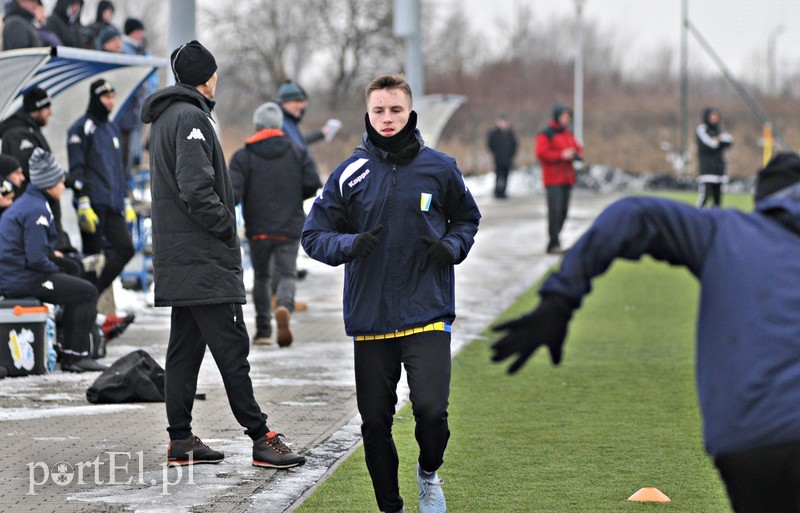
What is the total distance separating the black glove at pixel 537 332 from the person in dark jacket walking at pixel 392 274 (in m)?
1.74

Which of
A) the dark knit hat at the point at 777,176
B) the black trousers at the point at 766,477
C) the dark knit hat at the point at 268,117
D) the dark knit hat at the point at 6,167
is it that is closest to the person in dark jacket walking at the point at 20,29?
the dark knit hat at the point at 268,117

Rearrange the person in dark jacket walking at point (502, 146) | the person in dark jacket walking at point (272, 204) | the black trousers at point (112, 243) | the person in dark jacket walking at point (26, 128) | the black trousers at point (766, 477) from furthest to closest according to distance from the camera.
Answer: the person in dark jacket walking at point (502, 146) < the black trousers at point (112, 243) < the person in dark jacket walking at point (272, 204) < the person in dark jacket walking at point (26, 128) < the black trousers at point (766, 477)

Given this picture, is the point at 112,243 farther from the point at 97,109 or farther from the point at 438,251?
the point at 438,251

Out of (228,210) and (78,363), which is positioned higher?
(228,210)

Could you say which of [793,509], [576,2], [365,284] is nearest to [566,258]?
[793,509]

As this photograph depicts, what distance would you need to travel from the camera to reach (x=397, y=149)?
5.46 metres

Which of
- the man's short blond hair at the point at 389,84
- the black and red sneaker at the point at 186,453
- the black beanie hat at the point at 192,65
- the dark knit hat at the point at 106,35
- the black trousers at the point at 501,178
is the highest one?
the dark knit hat at the point at 106,35

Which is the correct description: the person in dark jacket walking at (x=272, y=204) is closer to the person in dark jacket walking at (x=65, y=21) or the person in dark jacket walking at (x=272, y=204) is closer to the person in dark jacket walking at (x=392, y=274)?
the person in dark jacket walking at (x=65, y=21)

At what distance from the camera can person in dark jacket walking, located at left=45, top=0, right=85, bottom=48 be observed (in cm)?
1386

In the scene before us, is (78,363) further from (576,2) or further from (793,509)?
(576,2)

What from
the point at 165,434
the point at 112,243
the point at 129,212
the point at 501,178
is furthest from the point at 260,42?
the point at 165,434

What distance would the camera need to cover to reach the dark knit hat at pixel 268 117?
11.0 meters

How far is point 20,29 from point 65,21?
5.77 ft

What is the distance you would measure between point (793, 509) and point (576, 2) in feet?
110
